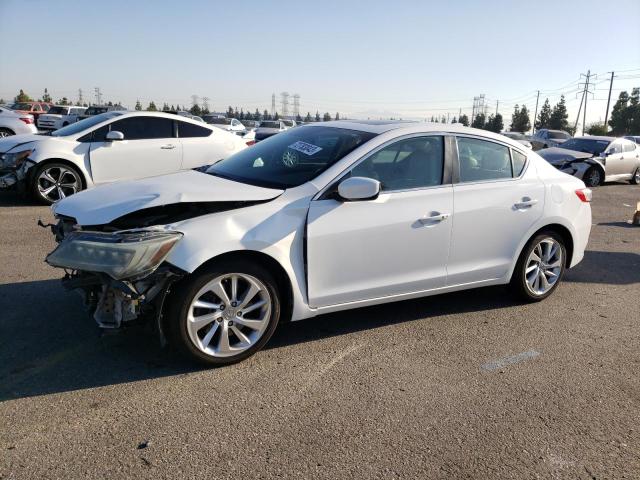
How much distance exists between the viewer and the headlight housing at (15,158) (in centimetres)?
849

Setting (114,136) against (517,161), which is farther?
(114,136)

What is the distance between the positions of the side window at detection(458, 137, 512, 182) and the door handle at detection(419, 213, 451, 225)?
407 mm

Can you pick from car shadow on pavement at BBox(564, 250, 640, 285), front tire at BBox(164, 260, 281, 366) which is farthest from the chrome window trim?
car shadow on pavement at BBox(564, 250, 640, 285)

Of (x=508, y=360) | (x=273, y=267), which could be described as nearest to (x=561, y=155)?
(x=508, y=360)

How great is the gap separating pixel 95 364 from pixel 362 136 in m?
2.57

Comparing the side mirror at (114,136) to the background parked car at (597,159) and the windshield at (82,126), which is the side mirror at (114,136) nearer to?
the windshield at (82,126)

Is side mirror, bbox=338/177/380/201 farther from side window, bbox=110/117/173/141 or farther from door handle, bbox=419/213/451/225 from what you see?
side window, bbox=110/117/173/141

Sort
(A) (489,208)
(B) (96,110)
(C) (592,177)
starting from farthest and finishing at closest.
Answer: (B) (96,110), (C) (592,177), (A) (489,208)

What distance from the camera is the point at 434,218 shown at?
4281 millimetres

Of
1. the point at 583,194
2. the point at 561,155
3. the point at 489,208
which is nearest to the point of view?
the point at 489,208

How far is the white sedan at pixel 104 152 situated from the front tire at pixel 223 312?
20.3 ft

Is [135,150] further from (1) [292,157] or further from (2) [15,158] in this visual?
(1) [292,157]

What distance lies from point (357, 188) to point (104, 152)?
647 centimetres

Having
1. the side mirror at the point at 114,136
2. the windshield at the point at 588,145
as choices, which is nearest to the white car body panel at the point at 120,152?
the side mirror at the point at 114,136
